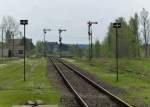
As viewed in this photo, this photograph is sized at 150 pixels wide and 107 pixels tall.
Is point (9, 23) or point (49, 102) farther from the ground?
point (9, 23)

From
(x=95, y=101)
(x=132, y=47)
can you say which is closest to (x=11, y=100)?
(x=95, y=101)

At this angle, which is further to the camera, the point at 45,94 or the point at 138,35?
the point at 138,35

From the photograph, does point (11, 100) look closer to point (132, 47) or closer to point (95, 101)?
point (95, 101)

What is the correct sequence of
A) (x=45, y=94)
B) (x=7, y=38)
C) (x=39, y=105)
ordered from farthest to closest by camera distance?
1. (x=7, y=38)
2. (x=45, y=94)
3. (x=39, y=105)

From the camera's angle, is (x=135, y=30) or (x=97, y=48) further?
(x=97, y=48)

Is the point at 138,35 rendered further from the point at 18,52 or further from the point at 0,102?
the point at 0,102

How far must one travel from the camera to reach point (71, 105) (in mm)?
18641

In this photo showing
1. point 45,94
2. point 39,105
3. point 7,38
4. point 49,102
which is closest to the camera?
point 39,105

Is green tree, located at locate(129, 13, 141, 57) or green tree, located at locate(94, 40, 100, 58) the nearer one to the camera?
green tree, located at locate(129, 13, 141, 57)

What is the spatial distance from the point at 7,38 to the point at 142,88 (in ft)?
434

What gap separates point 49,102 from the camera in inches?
779

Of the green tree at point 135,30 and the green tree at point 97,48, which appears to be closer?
the green tree at point 135,30

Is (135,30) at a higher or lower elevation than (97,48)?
higher

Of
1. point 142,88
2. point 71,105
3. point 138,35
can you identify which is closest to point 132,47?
point 138,35
